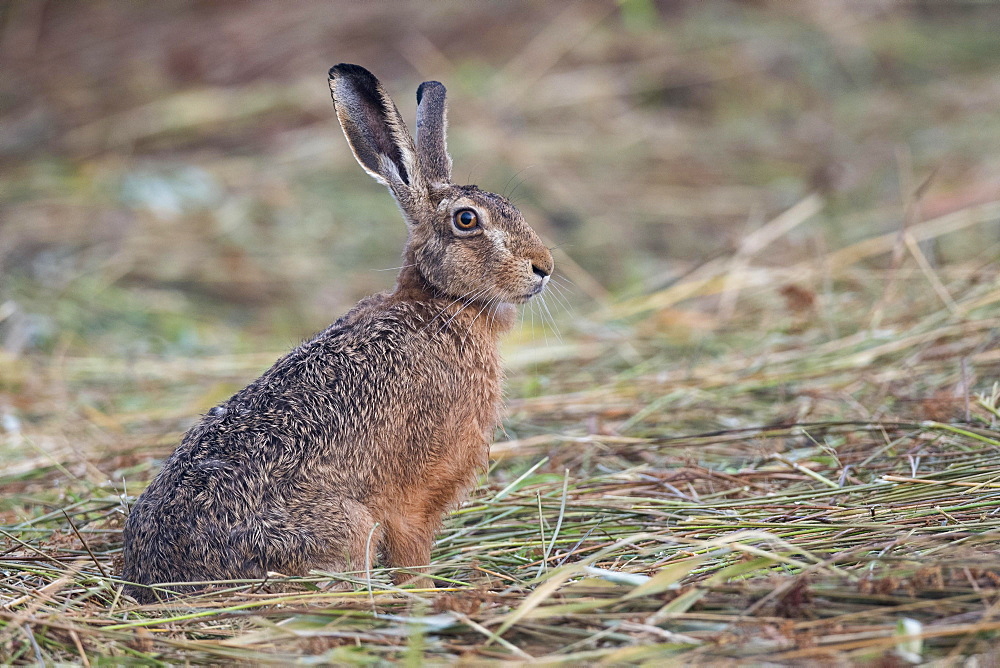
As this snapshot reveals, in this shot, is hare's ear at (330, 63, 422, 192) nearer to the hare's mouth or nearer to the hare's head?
the hare's head

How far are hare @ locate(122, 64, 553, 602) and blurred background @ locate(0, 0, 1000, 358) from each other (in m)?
3.22

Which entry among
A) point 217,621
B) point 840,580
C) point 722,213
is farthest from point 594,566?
point 722,213

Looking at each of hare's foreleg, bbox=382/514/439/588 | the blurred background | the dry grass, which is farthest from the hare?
the blurred background

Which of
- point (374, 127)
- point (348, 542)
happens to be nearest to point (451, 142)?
point (374, 127)

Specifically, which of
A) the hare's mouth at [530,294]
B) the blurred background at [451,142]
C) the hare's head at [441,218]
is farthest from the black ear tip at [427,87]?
the blurred background at [451,142]

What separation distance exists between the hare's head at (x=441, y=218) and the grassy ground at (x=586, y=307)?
0.97m

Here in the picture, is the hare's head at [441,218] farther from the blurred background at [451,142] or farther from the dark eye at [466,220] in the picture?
the blurred background at [451,142]

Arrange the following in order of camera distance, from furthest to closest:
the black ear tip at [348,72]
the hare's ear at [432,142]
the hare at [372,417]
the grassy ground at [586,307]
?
the hare's ear at [432,142], the black ear tip at [348,72], the hare at [372,417], the grassy ground at [586,307]

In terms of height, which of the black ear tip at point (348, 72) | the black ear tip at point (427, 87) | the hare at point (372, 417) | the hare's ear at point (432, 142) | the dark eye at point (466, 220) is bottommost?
the hare at point (372, 417)

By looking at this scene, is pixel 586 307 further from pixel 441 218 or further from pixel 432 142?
pixel 441 218

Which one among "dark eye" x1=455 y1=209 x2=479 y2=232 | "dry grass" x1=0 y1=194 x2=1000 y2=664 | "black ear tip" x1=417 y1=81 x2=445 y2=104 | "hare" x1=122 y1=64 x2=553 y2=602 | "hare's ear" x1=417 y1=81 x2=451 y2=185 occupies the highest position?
"black ear tip" x1=417 y1=81 x2=445 y2=104

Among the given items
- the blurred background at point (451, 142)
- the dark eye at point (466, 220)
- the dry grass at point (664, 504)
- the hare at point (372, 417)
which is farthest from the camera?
the blurred background at point (451, 142)

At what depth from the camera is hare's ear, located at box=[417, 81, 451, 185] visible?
14.4 feet

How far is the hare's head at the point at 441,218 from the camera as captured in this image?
4.10 metres
